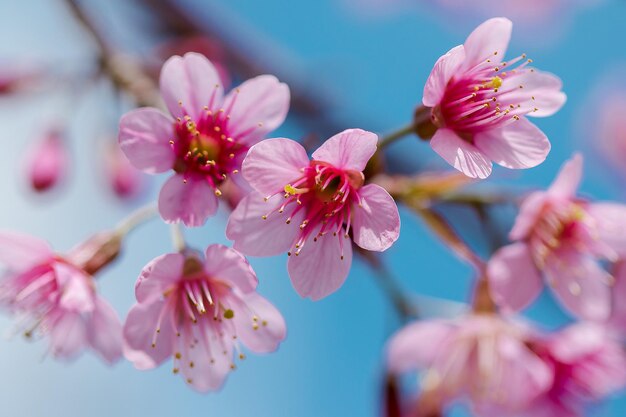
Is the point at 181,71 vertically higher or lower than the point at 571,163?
higher

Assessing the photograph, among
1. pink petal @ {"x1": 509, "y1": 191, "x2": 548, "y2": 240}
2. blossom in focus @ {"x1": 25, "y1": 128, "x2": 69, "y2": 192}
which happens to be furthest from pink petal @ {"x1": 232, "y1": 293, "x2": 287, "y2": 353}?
blossom in focus @ {"x1": 25, "y1": 128, "x2": 69, "y2": 192}

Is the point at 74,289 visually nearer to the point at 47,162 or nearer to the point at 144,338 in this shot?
the point at 144,338

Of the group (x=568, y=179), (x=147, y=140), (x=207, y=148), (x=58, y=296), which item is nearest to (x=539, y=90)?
(x=568, y=179)

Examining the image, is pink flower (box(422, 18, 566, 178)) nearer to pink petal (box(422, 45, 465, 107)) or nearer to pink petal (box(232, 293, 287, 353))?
pink petal (box(422, 45, 465, 107))

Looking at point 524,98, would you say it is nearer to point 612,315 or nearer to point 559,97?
point 559,97

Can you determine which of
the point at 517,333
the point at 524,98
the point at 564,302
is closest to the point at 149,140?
the point at 524,98
